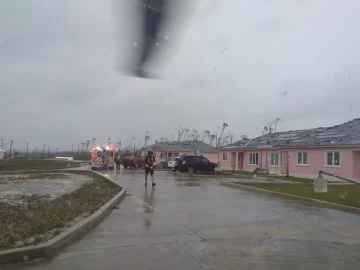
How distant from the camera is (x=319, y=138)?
31641 mm

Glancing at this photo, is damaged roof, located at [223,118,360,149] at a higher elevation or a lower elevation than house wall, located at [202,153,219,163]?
higher

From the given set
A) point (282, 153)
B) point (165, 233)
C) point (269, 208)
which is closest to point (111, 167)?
point (282, 153)

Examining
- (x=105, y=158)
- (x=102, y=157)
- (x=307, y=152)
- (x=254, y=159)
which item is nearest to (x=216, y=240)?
(x=307, y=152)

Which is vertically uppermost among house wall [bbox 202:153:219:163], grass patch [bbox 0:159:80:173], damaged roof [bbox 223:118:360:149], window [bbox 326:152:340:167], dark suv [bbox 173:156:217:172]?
damaged roof [bbox 223:118:360:149]

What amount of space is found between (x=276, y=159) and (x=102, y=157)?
17.1m

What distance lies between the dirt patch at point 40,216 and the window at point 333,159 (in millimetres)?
20643

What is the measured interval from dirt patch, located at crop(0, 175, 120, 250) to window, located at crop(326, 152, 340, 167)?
20.6m

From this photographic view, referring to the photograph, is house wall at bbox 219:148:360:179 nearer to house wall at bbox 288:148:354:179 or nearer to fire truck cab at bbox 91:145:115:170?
house wall at bbox 288:148:354:179

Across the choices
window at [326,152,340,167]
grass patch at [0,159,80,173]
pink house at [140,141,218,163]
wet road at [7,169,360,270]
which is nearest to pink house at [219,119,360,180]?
window at [326,152,340,167]

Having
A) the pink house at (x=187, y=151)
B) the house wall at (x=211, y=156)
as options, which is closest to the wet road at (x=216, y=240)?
the pink house at (x=187, y=151)

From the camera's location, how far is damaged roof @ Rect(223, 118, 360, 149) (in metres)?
28.0

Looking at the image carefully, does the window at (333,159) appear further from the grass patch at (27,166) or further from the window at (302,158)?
the grass patch at (27,166)

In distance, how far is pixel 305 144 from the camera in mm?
31328

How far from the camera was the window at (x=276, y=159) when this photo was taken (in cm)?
3529
